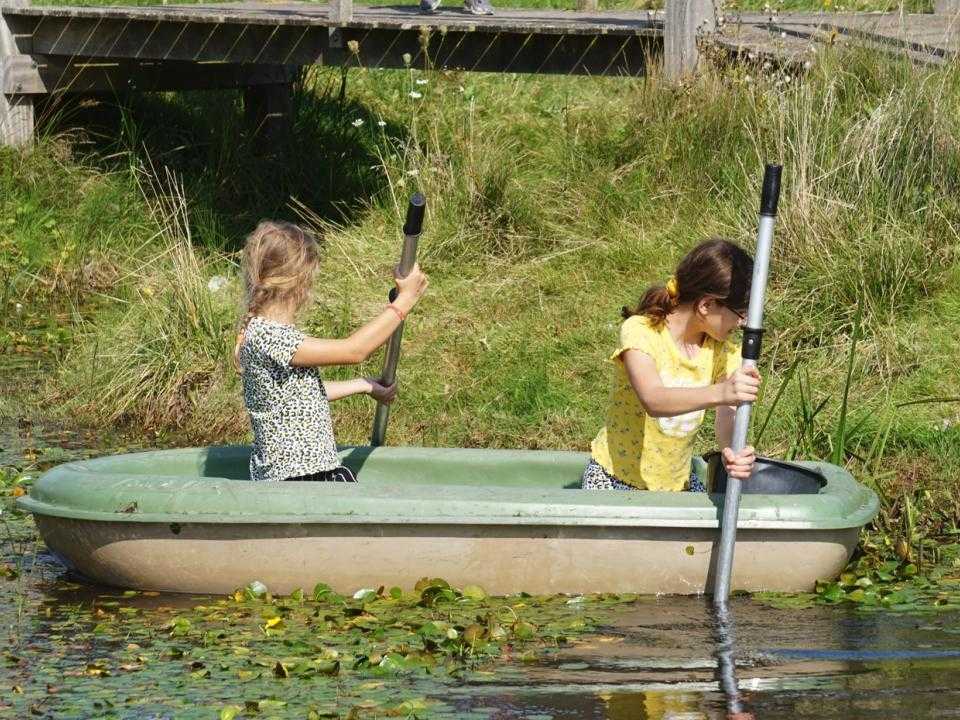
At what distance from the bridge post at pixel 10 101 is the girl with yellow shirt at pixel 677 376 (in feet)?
22.8

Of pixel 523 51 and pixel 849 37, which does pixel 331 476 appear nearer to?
pixel 523 51

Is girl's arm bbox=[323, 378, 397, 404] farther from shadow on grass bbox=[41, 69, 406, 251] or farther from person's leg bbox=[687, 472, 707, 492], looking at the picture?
shadow on grass bbox=[41, 69, 406, 251]

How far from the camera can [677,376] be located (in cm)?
529

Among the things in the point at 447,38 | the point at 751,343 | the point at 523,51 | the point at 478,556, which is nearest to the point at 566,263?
the point at 523,51

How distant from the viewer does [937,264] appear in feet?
25.1

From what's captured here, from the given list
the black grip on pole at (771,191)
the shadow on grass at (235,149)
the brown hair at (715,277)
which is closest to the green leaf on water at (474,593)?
the brown hair at (715,277)

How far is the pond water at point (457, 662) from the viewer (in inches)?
168

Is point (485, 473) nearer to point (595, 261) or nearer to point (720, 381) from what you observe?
point (720, 381)

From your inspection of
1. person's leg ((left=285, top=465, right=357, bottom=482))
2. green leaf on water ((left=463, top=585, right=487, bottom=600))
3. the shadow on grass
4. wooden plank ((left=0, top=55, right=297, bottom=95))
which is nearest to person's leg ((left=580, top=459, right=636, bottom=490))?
green leaf on water ((left=463, top=585, right=487, bottom=600))

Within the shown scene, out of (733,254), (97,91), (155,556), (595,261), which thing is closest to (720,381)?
(733,254)

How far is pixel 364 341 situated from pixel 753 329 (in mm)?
1262

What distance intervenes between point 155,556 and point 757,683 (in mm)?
2059

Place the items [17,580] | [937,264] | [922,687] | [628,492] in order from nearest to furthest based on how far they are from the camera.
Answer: [922,687] → [628,492] → [17,580] → [937,264]

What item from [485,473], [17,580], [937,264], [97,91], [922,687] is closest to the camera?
[922,687]
